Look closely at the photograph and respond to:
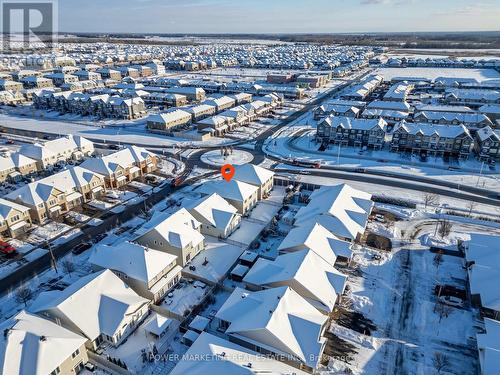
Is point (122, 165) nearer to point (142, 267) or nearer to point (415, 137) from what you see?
point (142, 267)

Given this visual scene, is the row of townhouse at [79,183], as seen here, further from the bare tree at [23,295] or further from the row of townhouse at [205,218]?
the row of townhouse at [205,218]

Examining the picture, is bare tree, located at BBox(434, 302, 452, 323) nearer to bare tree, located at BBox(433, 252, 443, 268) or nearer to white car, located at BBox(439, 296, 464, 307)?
white car, located at BBox(439, 296, 464, 307)

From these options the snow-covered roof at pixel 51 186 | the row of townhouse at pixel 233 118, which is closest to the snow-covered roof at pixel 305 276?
the snow-covered roof at pixel 51 186

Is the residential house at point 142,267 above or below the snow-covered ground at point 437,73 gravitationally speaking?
below

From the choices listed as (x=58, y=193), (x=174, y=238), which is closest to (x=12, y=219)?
(x=58, y=193)

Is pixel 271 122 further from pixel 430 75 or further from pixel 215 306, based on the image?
pixel 430 75
